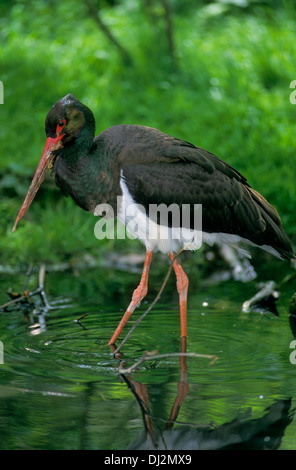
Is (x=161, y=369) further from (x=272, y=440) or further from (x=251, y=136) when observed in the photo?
(x=251, y=136)

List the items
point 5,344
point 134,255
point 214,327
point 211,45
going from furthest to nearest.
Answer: point 211,45 → point 134,255 → point 214,327 → point 5,344

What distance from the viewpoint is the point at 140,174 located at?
14.4ft

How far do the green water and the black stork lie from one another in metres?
0.28

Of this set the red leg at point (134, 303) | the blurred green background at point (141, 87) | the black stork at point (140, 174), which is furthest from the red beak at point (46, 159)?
the blurred green background at point (141, 87)

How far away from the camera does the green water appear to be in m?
3.21

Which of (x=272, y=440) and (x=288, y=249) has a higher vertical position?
(x=272, y=440)

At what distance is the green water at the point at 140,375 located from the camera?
3209mm

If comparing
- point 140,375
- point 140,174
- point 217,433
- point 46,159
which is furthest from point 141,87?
point 217,433

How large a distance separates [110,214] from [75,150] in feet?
1.33

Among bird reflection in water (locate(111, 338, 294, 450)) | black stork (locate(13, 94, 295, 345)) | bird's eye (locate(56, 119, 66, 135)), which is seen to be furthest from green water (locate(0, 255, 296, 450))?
bird's eye (locate(56, 119, 66, 135))

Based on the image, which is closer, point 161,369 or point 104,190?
point 161,369

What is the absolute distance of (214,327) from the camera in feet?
15.5

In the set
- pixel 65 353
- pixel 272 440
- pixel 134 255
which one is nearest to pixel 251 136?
pixel 134 255
